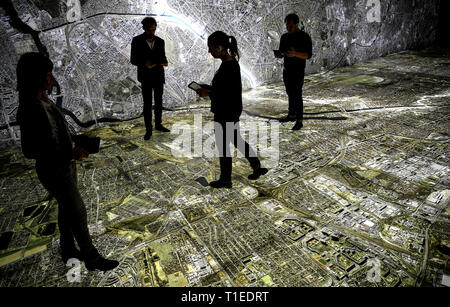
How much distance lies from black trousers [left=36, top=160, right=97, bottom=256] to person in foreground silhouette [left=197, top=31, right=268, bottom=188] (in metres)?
1.54

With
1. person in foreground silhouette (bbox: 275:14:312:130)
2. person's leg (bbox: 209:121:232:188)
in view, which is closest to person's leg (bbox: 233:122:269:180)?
person's leg (bbox: 209:121:232:188)

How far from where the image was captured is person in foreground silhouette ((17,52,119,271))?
1734mm

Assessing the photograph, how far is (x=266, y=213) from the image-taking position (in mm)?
2951

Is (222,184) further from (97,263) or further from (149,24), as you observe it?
(149,24)

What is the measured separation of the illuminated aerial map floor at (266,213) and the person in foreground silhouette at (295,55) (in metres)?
0.71

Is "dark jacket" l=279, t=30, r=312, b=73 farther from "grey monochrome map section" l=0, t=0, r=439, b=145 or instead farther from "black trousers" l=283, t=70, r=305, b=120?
"grey monochrome map section" l=0, t=0, r=439, b=145

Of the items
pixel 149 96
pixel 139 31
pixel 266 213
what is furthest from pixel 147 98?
pixel 266 213

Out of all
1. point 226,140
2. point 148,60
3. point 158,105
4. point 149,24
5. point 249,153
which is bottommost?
point 249,153

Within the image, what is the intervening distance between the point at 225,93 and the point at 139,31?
13.4 ft

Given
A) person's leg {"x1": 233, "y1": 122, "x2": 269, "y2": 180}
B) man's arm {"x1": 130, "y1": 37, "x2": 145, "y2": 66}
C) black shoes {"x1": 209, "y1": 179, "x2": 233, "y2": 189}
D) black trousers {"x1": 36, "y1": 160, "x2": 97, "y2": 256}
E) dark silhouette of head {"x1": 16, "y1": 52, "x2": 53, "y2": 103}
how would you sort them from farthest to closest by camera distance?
1. man's arm {"x1": 130, "y1": 37, "x2": 145, "y2": 66}
2. black shoes {"x1": 209, "y1": 179, "x2": 233, "y2": 189}
3. person's leg {"x1": 233, "y1": 122, "x2": 269, "y2": 180}
4. black trousers {"x1": 36, "y1": 160, "x2": 97, "y2": 256}
5. dark silhouette of head {"x1": 16, "y1": 52, "x2": 53, "y2": 103}

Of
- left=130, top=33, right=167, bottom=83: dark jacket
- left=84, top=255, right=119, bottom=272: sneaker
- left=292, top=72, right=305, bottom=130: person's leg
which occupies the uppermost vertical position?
left=130, top=33, right=167, bottom=83: dark jacket

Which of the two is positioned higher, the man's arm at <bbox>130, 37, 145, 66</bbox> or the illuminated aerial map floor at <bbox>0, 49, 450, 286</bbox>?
the man's arm at <bbox>130, 37, 145, 66</bbox>

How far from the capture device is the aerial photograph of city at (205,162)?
2.20 meters

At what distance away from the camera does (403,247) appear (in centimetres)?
239
